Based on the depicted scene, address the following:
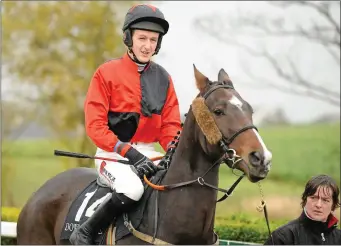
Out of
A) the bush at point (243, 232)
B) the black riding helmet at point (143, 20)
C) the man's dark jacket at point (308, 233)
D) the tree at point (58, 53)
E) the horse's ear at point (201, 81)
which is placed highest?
the tree at point (58, 53)

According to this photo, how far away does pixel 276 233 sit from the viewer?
411 cm

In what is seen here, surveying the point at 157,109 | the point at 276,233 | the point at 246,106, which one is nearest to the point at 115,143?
the point at 157,109

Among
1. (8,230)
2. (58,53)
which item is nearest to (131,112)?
(8,230)

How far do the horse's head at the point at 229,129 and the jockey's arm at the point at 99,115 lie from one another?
63 cm

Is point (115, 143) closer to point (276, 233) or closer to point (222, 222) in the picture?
point (276, 233)

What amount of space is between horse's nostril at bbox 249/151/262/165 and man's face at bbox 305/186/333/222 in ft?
3.03

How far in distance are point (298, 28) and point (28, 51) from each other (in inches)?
185

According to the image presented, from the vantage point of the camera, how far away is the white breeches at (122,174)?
147 inches

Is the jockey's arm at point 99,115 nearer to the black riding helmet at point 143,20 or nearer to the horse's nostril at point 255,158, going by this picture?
the black riding helmet at point 143,20

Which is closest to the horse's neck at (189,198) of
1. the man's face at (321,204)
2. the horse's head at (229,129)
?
the horse's head at (229,129)

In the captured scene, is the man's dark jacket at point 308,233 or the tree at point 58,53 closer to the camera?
the man's dark jacket at point 308,233

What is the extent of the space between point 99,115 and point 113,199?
55 centimetres

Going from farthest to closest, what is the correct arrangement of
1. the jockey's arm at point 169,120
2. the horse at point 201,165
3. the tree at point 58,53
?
the tree at point 58,53
the jockey's arm at point 169,120
the horse at point 201,165

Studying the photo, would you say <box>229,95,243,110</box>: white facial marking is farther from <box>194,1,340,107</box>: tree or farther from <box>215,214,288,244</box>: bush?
<box>194,1,340,107</box>: tree
